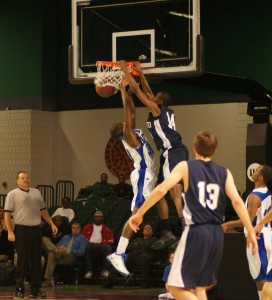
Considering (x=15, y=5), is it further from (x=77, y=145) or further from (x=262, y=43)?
(x=262, y=43)

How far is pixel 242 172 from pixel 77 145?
4739mm

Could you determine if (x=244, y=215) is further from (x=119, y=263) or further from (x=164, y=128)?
(x=164, y=128)

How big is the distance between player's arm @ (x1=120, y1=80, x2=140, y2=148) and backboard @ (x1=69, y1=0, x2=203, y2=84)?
1.03 meters

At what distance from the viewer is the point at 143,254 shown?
16.4m

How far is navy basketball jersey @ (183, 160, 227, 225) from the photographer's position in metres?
7.36

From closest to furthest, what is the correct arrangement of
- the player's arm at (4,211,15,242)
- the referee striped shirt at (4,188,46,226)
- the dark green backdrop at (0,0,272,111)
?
the player's arm at (4,211,15,242)
the referee striped shirt at (4,188,46,226)
the dark green backdrop at (0,0,272,111)

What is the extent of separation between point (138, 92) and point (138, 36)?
7.35 ft

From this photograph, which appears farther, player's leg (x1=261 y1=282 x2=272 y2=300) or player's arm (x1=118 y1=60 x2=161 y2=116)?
player's arm (x1=118 y1=60 x2=161 y2=116)

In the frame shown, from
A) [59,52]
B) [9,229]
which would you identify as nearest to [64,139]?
[59,52]

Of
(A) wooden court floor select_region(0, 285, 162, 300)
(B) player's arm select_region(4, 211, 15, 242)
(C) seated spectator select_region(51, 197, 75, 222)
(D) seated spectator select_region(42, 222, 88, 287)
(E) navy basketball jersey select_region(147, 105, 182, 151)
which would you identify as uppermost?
(E) navy basketball jersey select_region(147, 105, 182, 151)

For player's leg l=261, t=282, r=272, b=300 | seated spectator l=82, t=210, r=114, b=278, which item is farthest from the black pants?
player's leg l=261, t=282, r=272, b=300

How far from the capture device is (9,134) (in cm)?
2270

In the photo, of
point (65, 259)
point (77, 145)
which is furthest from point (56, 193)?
point (65, 259)

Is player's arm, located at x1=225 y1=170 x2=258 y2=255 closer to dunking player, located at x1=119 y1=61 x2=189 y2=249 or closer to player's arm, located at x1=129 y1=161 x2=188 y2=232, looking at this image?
player's arm, located at x1=129 y1=161 x2=188 y2=232
